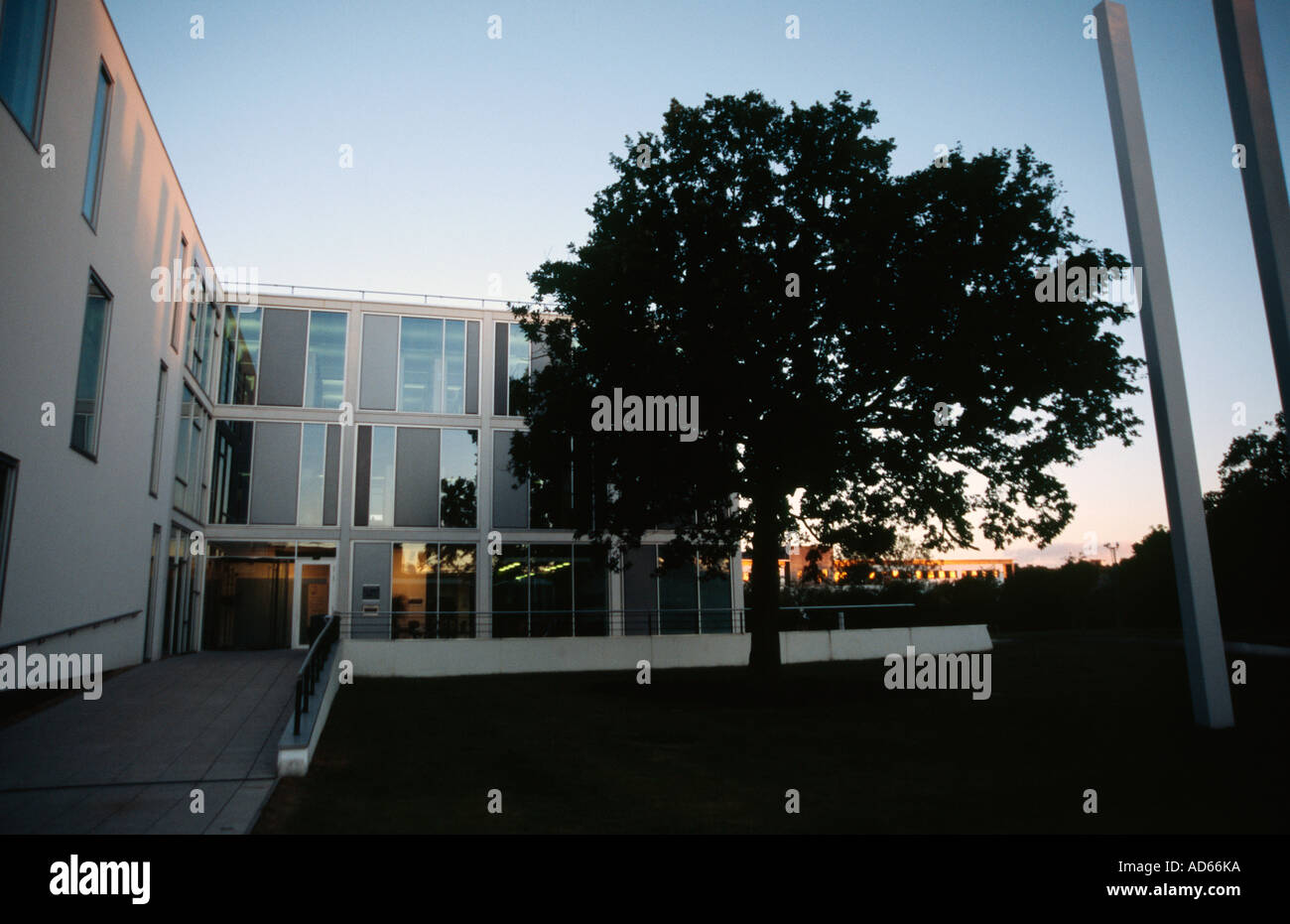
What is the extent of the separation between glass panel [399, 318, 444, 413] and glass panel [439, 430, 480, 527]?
116 cm

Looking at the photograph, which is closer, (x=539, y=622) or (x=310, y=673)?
(x=310, y=673)

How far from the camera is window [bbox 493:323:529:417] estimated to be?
25.0 m

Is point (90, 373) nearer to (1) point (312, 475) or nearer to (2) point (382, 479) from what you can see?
(1) point (312, 475)

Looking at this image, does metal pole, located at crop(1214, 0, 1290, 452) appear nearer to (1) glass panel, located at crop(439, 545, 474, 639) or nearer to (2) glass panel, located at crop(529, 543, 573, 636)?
(2) glass panel, located at crop(529, 543, 573, 636)

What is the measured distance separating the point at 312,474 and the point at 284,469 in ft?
2.50

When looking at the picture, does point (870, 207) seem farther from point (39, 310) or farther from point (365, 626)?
point (365, 626)

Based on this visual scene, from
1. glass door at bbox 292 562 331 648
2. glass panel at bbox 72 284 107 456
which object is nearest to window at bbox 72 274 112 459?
glass panel at bbox 72 284 107 456

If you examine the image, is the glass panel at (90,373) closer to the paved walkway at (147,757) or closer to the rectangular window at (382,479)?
the paved walkway at (147,757)

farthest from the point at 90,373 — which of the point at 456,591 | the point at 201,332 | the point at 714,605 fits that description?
the point at 714,605

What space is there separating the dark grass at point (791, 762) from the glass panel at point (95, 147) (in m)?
8.45

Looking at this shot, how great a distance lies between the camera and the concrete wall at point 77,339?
9.59 meters

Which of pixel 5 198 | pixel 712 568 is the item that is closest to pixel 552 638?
pixel 712 568

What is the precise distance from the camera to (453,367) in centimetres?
2502

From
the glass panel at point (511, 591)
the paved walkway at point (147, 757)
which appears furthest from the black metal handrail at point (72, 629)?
the glass panel at point (511, 591)
